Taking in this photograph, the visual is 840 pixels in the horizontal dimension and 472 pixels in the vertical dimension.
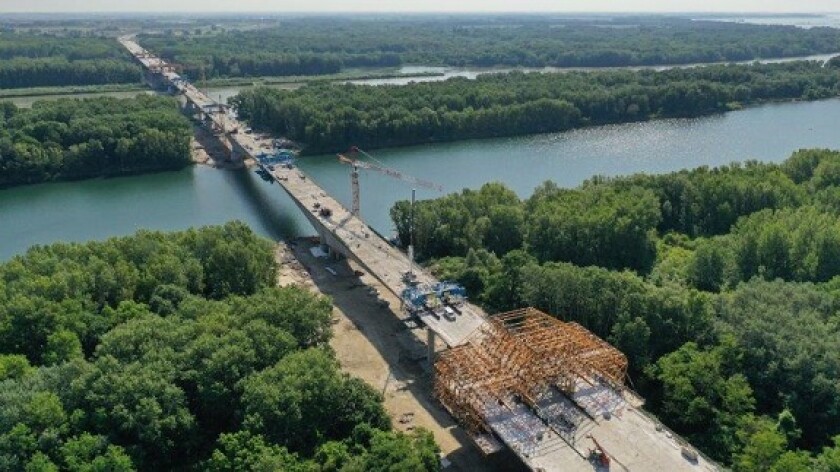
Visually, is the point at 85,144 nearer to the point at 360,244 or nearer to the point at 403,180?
the point at 403,180

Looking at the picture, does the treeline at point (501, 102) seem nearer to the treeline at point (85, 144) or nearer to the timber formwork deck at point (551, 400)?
the treeline at point (85, 144)

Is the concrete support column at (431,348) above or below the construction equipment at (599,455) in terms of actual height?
below

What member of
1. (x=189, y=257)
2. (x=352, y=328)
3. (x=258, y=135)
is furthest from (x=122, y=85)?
(x=352, y=328)

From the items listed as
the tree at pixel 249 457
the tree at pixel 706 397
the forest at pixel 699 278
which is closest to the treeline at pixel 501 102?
the forest at pixel 699 278

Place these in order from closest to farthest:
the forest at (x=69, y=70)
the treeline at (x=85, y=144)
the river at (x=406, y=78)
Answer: the treeline at (x=85, y=144)
the river at (x=406, y=78)
the forest at (x=69, y=70)

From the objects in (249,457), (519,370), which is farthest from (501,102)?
(249,457)

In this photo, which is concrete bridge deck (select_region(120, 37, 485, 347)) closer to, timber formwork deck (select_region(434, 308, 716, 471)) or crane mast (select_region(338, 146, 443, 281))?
crane mast (select_region(338, 146, 443, 281))

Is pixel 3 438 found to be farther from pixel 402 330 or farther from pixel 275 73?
pixel 275 73
